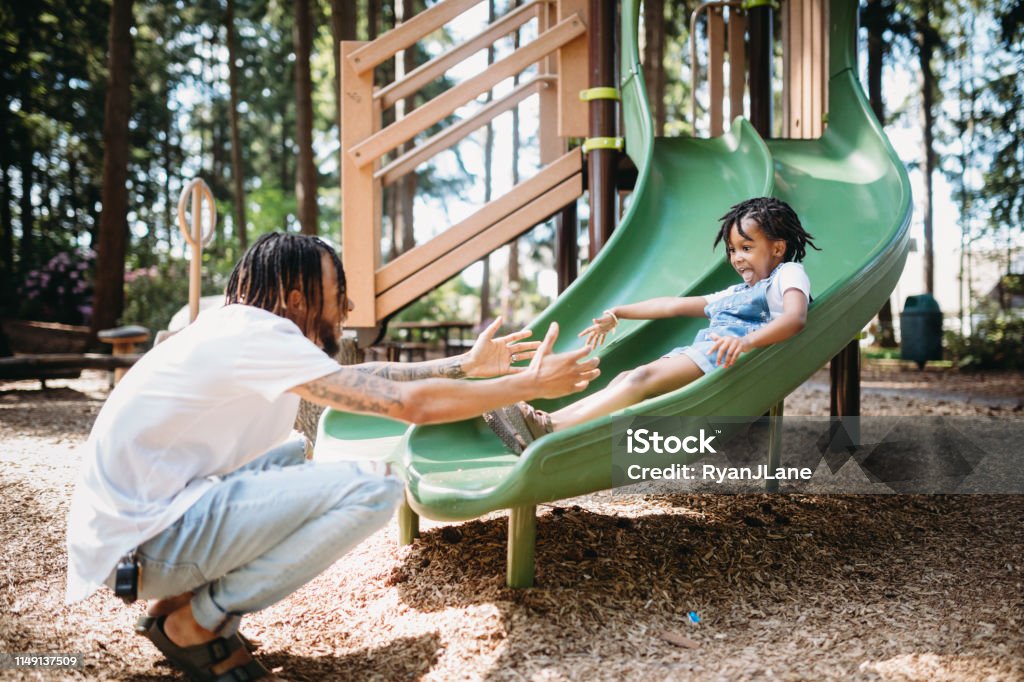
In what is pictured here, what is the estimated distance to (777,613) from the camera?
8.50 feet

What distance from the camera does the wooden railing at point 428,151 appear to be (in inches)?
193

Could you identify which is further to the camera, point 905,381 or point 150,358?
point 905,381

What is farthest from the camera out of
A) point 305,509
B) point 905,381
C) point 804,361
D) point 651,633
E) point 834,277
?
point 905,381

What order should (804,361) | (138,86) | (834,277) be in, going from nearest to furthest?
(804,361)
(834,277)
(138,86)

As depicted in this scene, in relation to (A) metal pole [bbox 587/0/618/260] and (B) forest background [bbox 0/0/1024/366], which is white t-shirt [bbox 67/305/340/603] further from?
(B) forest background [bbox 0/0/1024/366]

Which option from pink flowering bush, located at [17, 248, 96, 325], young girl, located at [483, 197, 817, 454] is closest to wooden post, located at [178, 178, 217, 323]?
young girl, located at [483, 197, 817, 454]

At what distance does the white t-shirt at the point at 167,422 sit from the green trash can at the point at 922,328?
12.0 metres

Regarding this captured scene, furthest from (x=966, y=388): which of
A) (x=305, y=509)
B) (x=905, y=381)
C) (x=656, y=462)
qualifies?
(x=305, y=509)

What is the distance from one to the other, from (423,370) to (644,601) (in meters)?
1.09

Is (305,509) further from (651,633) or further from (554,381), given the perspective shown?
(651,633)

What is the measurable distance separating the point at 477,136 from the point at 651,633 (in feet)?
97.7

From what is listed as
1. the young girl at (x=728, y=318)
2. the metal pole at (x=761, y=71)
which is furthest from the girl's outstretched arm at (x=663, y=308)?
the metal pole at (x=761, y=71)

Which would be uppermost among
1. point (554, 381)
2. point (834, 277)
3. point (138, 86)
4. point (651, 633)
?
point (138, 86)

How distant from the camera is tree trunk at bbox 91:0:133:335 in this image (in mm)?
11367
